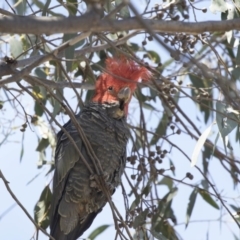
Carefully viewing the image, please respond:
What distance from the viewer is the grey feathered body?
3.21 meters

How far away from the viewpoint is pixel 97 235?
3.94 metres

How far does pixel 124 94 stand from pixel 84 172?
480 millimetres

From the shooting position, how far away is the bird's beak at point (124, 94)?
3.42m

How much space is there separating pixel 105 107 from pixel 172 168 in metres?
0.52

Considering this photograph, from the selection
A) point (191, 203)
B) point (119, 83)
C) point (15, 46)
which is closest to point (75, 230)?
point (191, 203)

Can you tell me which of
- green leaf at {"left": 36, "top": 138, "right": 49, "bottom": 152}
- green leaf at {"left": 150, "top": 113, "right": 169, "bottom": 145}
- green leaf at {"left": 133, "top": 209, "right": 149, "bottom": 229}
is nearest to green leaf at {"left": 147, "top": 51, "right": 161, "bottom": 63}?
green leaf at {"left": 150, "top": 113, "right": 169, "bottom": 145}

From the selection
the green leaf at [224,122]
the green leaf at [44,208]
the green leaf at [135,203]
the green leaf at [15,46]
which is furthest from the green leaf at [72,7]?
the green leaf at [44,208]

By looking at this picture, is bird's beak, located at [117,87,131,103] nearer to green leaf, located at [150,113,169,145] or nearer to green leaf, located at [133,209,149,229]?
green leaf, located at [150,113,169,145]

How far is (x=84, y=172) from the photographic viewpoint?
3285mm

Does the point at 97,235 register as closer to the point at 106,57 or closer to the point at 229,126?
the point at 106,57

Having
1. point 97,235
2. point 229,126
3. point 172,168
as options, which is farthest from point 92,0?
point 97,235

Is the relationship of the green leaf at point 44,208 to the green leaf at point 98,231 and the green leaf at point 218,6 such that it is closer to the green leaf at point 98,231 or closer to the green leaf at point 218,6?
the green leaf at point 98,231

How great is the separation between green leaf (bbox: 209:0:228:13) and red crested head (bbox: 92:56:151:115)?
666 millimetres

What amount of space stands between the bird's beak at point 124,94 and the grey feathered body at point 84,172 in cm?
11
